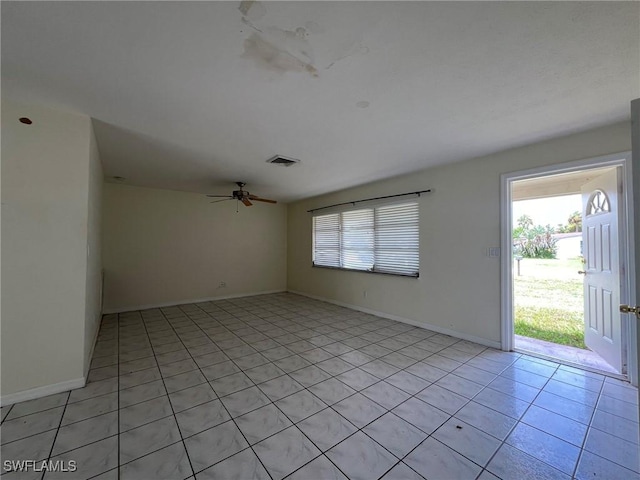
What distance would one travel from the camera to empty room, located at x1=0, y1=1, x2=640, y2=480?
1.41 metres

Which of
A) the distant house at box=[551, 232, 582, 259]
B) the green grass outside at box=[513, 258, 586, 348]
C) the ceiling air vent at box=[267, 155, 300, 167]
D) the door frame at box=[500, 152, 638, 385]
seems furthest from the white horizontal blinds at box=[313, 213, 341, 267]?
the distant house at box=[551, 232, 582, 259]

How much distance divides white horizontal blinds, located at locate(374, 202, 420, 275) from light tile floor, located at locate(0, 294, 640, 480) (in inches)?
56.4

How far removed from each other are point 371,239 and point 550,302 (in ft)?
12.4

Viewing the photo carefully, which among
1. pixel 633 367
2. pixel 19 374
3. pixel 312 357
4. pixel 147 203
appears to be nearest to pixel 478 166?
pixel 633 367

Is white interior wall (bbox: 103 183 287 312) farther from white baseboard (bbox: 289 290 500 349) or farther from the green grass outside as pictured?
the green grass outside

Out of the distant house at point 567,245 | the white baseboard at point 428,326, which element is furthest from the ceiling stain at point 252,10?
the distant house at point 567,245

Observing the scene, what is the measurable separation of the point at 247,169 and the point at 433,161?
2.78 metres

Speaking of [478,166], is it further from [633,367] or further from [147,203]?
[147,203]

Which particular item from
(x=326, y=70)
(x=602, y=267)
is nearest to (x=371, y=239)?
(x=602, y=267)

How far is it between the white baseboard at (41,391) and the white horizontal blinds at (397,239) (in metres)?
4.19

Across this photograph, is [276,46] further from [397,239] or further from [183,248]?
[183,248]

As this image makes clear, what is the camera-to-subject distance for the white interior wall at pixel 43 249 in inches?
81.1

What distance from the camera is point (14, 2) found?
3.96 feet

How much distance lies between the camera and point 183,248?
18.3 ft
